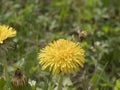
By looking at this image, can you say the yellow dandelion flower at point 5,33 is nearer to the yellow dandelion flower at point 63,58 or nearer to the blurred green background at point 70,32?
the yellow dandelion flower at point 63,58

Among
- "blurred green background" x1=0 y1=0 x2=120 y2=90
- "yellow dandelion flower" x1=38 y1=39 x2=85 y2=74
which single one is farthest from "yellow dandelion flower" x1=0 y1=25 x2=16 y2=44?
"blurred green background" x1=0 y1=0 x2=120 y2=90

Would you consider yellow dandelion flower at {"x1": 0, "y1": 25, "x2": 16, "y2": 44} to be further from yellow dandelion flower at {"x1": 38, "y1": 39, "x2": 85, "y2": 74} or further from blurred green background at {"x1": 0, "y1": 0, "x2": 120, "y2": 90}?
blurred green background at {"x1": 0, "y1": 0, "x2": 120, "y2": 90}

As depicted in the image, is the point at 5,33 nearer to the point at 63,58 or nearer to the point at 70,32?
the point at 63,58

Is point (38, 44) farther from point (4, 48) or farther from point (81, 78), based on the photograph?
point (4, 48)

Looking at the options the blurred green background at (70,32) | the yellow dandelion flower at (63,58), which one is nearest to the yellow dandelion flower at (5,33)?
Answer: the yellow dandelion flower at (63,58)

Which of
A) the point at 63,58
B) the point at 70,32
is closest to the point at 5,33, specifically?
the point at 63,58

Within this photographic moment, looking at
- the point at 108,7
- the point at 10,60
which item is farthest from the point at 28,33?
the point at 108,7
